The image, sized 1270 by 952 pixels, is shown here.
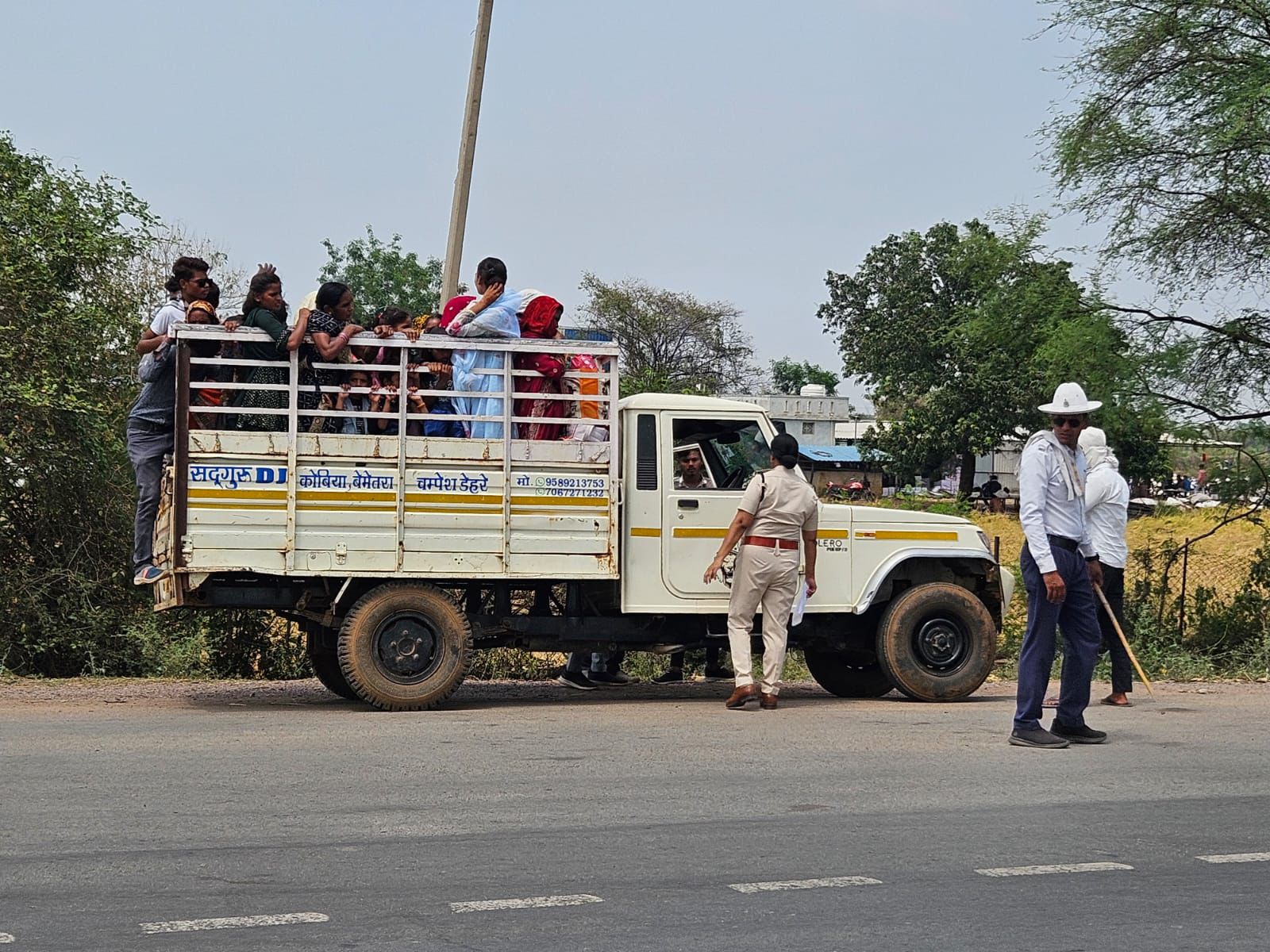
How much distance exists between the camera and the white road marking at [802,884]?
18.1 feet

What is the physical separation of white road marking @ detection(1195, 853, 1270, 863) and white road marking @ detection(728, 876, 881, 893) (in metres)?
1.42

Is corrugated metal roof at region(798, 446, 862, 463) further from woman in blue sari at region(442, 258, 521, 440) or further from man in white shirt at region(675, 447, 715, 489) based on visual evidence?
woman in blue sari at region(442, 258, 521, 440)

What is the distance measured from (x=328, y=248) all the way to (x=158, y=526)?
6516 cm

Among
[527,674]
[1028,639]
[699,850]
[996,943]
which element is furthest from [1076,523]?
[527,674]

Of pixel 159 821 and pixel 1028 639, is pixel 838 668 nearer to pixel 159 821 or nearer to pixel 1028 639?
pixel 1028 639

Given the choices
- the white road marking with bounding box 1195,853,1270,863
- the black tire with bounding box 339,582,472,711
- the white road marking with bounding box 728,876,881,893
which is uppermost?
the black tire with bounding box 339,582,472,711

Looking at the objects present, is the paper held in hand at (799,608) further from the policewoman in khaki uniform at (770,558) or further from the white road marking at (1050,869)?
the white road marking at (1050,869)

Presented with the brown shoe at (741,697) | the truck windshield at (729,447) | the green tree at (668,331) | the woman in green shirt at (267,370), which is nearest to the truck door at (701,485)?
the truck windshield at (729,447)

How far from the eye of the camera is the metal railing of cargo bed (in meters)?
10.2

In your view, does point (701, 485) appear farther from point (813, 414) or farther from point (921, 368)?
point (813, 414)

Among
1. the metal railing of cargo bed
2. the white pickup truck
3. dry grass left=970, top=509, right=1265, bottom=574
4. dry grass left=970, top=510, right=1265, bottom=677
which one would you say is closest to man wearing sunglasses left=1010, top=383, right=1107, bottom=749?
the white pickup truck

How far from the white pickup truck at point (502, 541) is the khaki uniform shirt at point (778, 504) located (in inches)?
18.0

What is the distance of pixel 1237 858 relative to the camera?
20.0 ft

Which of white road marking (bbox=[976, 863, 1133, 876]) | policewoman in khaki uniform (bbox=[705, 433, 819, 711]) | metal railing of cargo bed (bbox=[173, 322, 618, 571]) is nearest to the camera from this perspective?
white road marking (bbox=[976, 863, 1133, 876])
